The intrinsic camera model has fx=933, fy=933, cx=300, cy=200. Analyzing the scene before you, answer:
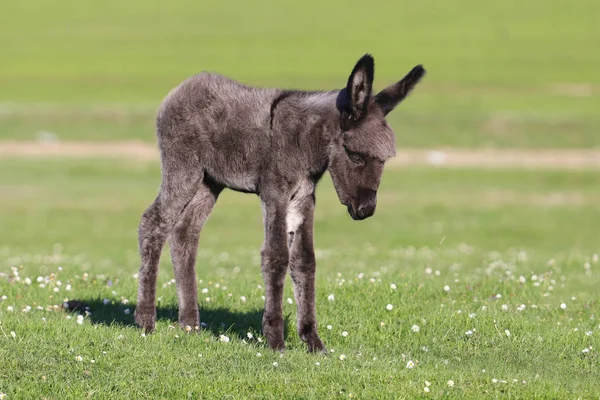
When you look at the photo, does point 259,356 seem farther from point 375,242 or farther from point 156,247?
point 375,242

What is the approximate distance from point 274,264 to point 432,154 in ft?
109

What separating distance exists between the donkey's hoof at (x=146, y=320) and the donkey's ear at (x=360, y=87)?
3250 mm

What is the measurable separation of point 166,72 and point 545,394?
6453 centimetres

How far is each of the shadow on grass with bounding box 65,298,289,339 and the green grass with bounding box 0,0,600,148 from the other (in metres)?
31.5

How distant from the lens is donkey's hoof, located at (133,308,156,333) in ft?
33.7

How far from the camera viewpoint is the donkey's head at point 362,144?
9078mm

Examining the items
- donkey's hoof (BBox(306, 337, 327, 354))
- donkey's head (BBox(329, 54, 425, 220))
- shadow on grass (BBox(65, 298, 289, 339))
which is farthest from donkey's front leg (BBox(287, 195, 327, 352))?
shadow on grass (BBox(65, 298, 289, 339))

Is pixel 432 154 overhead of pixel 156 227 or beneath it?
beneath

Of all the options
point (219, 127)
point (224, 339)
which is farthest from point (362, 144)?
point (224, 339)

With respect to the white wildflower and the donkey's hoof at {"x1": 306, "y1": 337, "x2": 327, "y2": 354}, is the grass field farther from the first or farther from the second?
the donkey's hoof at {"x1": 306, "y1": 337, "x2": 327, "y2": 354}

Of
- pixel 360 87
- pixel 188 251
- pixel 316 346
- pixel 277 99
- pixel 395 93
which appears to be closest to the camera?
pixel 360 87

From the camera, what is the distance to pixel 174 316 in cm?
1147

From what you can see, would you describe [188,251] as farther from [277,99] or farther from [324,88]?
[324,88]

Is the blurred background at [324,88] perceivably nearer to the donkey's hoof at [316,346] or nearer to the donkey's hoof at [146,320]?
the donkey's hoof at [146,320]
